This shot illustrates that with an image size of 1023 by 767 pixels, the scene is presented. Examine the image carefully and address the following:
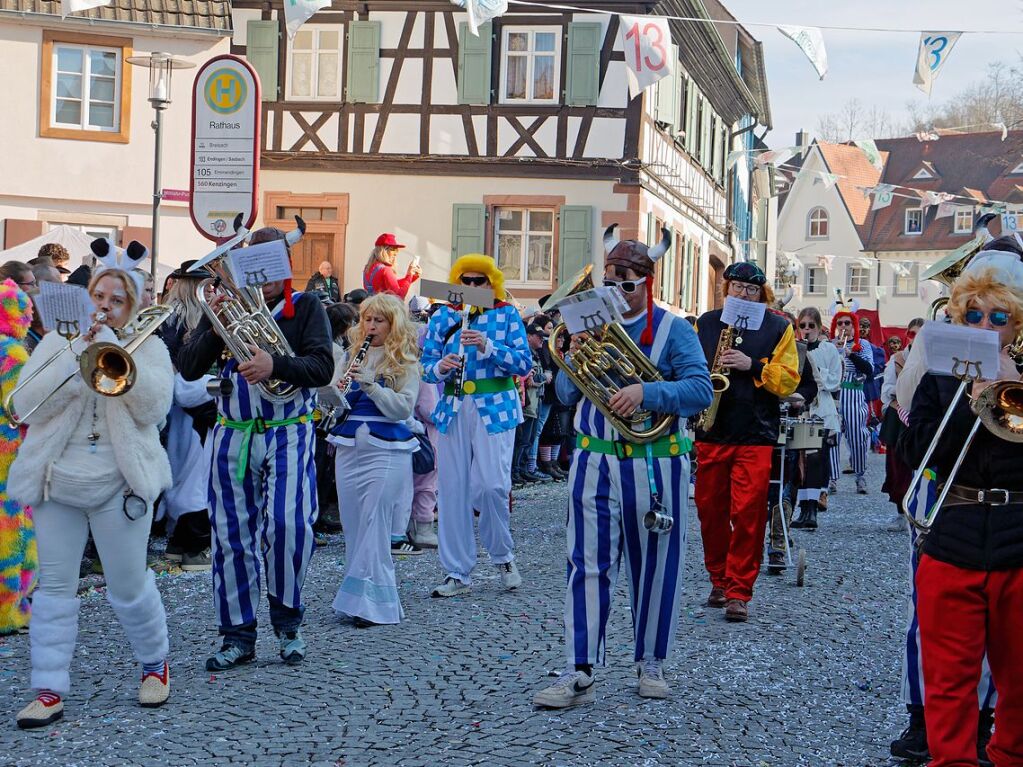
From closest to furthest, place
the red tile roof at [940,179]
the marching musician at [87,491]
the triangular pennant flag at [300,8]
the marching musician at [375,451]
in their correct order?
the marching musician at [87,491] < the marching musician at [375,451] < the triangular pennant flag at [300,8] < the red tile roof at [940,179]

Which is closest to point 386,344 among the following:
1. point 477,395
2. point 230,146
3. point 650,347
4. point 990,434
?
point 477,395

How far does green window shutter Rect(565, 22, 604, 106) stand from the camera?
24703 mm

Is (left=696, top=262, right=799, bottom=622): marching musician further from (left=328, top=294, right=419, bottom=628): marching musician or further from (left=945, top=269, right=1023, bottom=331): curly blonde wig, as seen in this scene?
(left=945, top=269, right=1023, bottom=331): curly blonde wig

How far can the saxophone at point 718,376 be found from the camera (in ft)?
27.7

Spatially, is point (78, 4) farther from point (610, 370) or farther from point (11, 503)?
point (610, 370)

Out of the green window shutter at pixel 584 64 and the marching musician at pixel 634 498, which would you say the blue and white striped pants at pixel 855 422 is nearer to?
the green window shutter at pixel 584 64

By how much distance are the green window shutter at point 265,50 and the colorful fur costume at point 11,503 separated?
19172mm

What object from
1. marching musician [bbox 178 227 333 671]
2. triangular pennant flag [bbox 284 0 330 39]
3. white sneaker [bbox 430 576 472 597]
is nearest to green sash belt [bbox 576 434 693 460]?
marching musician [bbox 178 227 333 671]

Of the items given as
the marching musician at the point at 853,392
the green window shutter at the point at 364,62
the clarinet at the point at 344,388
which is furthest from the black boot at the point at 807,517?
the green window shutter at the point at 364,62

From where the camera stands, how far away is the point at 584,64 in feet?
81.0

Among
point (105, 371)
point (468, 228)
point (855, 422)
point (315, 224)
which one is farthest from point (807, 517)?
point (315, 224)

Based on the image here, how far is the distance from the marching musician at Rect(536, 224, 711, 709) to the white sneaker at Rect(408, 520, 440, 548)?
533 cm

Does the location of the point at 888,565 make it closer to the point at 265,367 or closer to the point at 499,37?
the point at 265,367

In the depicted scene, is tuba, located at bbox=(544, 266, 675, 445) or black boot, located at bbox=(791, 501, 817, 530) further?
black boot, located at bbox=(791, 501, 817, 530)
